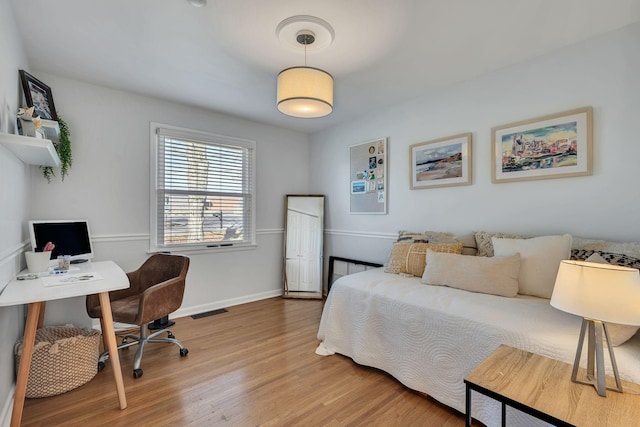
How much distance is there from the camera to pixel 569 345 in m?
1.42

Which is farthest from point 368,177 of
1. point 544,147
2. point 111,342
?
point 111,342

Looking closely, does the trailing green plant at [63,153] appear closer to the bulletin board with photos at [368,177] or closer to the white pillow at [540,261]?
the bulletin board with photos at [368,177]

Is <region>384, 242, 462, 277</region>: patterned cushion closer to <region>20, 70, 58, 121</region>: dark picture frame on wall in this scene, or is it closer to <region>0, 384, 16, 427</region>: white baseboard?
<region>0, 384, 16, 427</region>: white baseboard

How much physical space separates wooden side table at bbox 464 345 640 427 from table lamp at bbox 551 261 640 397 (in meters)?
0.05

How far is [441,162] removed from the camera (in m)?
3.02

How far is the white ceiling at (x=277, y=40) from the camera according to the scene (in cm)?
183

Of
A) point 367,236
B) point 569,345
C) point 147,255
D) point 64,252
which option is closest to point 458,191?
point 367,236

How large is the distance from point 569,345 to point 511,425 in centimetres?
50

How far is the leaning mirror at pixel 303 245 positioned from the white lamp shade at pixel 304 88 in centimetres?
229

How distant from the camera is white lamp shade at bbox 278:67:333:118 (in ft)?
6.40

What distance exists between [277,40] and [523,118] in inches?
81.9

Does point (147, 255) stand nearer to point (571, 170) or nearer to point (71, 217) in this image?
point (71, 217)

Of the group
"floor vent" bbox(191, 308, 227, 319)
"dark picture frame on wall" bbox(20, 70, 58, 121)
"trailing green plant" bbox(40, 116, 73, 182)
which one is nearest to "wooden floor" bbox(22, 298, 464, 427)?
"floor vent" bbox(191, 308, 227, 319)

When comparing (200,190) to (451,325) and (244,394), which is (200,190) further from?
(451,325)
